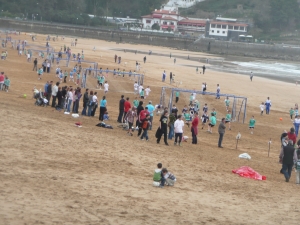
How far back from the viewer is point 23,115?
18125 millimetres

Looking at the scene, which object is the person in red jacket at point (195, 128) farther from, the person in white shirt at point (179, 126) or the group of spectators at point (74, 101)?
the group of spectators at point (74, 101)

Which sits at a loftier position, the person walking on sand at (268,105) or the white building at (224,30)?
the white building at (224,30)

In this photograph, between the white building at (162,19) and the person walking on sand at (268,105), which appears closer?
the person walking on sand at (268,105)

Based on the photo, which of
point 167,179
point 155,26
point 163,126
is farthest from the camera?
point 155,26

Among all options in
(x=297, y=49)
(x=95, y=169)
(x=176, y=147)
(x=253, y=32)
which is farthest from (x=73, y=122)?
(x=253, y=32)

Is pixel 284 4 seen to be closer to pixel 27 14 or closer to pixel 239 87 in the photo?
pixel 27 14

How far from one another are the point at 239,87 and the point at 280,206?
33535mm

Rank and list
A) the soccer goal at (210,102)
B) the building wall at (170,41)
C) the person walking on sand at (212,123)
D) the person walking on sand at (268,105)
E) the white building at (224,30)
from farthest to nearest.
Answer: the white building at (224,30) < the building wall at (170,41) < the person walking on sand at (268,105) < the soccer goal at (210,102) < the person walking on sand at (212,123)

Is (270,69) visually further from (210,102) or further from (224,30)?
(224,30)

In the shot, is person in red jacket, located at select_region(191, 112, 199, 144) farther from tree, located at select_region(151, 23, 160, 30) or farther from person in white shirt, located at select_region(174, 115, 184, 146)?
tree, located at select_region(151, 23, 160, 30)

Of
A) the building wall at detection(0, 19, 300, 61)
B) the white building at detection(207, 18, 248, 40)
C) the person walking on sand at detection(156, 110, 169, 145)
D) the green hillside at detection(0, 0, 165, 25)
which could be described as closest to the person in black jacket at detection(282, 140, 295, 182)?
the person walking on sand at detection(156, 110, 169, 145)

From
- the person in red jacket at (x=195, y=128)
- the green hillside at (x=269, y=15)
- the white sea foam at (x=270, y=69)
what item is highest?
the green hillside at (x=269, y=15)

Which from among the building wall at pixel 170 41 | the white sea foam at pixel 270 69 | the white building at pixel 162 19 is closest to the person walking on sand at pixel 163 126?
the white sea foam at pixel 270 69

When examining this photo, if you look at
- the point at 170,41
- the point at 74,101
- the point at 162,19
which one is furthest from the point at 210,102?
the point at 162,19
